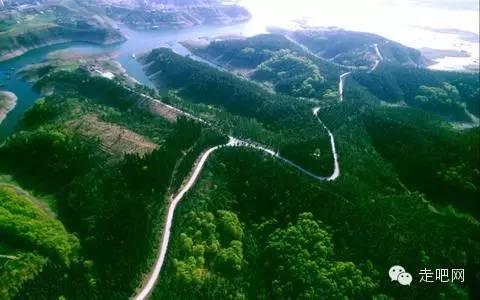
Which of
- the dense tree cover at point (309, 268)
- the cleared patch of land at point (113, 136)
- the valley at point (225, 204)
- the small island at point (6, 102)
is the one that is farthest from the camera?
the small island at point (6, 102)

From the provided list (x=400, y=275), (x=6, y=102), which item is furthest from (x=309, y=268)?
(x=6, y=102)

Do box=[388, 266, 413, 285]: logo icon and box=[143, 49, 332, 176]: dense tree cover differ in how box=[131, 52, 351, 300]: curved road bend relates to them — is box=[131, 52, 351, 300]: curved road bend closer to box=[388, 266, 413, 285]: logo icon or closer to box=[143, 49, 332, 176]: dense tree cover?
box=[143, 49, 332, 176]: dense tree cover

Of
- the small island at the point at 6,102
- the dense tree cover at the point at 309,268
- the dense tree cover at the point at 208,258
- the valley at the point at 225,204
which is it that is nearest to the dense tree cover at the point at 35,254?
the valley at the point at 225,204

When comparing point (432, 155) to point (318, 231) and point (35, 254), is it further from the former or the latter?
point (35, 254)

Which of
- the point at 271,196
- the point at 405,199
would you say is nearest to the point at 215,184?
the point at 271,196

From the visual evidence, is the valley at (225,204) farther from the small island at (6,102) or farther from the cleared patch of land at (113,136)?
the small island at (6,102)

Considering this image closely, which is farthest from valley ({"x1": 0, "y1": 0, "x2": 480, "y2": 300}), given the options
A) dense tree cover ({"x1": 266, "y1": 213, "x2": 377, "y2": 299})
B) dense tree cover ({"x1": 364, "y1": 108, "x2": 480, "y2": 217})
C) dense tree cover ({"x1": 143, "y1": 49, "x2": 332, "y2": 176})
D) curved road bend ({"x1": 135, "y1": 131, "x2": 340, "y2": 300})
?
dense tree cover ({"x1": 143, "y1": 49, "x2": 332, "y2": 176})
